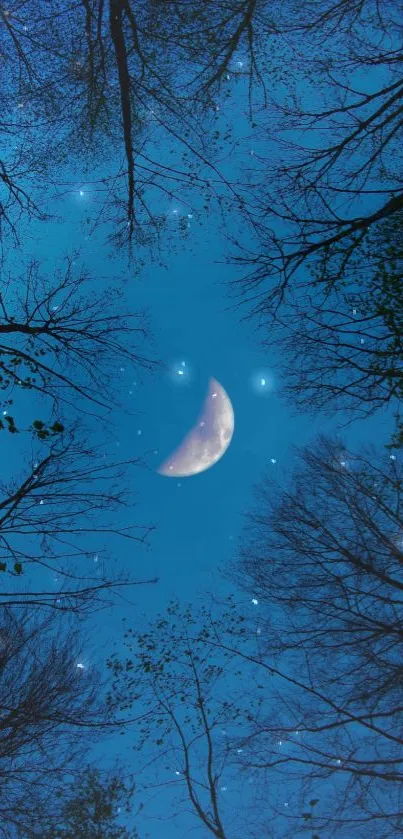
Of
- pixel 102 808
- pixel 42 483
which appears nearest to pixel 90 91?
pixel 42 483

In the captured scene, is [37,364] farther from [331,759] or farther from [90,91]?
[331,759]

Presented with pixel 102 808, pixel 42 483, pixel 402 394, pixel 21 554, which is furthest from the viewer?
pixel 102 808

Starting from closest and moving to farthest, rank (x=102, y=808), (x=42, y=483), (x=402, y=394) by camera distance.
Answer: (x=42, y=483) → (x=402, y=394) → (x=102, y=808)

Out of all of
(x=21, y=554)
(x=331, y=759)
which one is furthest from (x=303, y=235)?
(x=331, y=759)

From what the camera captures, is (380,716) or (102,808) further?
(102,808)

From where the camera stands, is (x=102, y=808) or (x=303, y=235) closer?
(x=303, y=235)

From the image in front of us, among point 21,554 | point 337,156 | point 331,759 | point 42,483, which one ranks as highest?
point 337,156

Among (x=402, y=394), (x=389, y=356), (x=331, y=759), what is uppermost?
(x=389, y=356)

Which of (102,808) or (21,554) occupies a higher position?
(21,554)

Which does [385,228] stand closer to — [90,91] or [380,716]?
[90,91]

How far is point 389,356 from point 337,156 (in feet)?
8.25

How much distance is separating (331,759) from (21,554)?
15.5ft

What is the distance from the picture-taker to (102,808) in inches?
364

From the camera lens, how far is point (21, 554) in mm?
5203
